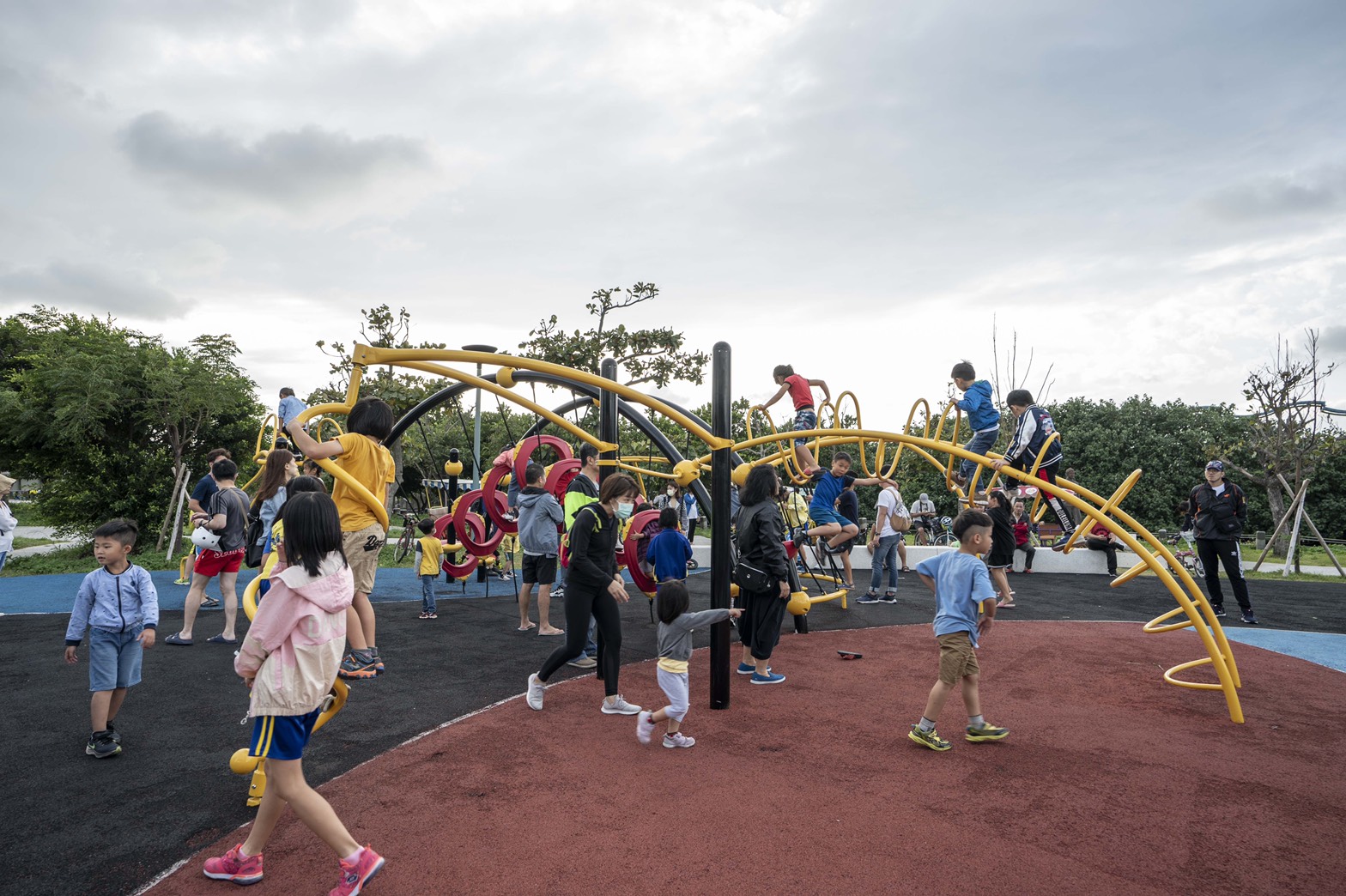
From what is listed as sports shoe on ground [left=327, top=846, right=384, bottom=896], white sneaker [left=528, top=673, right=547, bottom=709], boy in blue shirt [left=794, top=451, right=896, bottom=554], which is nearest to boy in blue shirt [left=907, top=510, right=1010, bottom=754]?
white sneaker [left=528, top=673, right=547, bottom=709]

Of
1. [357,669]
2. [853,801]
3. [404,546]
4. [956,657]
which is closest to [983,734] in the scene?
[956,657]

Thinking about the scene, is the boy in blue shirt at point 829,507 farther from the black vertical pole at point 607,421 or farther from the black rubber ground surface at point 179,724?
the black vertical pole at point 607,421

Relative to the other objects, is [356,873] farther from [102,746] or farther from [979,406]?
[979,406]

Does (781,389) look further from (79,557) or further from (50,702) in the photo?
(79,557)

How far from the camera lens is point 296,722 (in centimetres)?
308

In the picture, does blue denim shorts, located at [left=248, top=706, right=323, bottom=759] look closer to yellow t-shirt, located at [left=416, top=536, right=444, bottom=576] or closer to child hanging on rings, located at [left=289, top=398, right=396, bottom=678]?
child hanging on rings, located at [left=289, top=398, right=396, bottom=678]

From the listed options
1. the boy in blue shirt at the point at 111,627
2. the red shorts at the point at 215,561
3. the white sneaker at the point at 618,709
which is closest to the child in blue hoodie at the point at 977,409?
the white sneaker at the point at 618,709

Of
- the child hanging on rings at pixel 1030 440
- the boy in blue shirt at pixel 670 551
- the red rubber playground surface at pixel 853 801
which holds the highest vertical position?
the child hanging on rings at pixel 1030 440

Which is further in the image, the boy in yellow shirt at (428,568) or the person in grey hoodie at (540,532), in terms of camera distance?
the boy in yellow shirt at (428,568)

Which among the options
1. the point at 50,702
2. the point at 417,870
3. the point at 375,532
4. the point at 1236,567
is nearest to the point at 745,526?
the point at 375,532

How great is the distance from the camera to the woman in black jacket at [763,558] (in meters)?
6.34

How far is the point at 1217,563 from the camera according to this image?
9.78 meters

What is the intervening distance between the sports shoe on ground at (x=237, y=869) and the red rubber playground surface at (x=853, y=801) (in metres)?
0.06

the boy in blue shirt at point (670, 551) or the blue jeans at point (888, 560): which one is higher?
the boy in blue shirt at point (670, 551)
